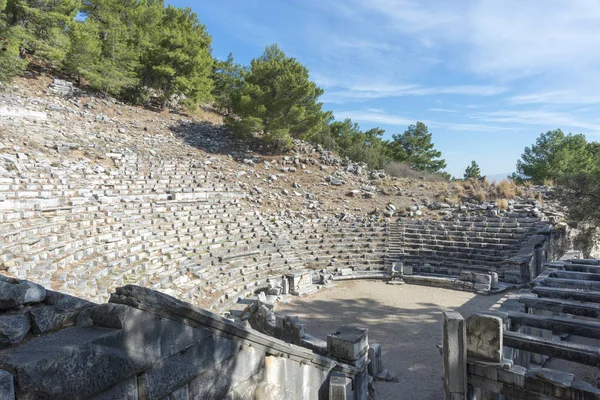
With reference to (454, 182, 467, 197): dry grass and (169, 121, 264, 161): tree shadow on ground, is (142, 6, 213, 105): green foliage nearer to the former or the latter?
(169, 121, 264, 161): tree shadow on ground

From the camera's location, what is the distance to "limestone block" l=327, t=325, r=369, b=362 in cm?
569

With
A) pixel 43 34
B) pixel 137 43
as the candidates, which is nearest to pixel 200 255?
pixel 43 34

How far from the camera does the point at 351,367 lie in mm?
5387

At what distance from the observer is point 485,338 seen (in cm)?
494

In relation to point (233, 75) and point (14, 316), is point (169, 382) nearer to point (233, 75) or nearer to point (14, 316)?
point (14, 316)

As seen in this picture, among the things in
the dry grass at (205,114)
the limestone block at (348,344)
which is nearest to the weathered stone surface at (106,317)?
the limestone block at (348,344)

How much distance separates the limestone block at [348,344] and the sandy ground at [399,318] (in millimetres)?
1665

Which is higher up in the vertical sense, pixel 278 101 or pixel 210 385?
pixel 278 101

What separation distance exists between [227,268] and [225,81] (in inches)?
1170

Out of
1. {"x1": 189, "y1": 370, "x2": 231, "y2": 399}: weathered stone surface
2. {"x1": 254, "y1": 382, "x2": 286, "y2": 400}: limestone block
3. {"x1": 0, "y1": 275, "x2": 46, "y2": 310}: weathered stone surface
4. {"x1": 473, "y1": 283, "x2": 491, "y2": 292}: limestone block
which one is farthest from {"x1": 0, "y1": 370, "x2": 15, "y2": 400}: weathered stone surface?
{"x1": 473, "y1": 283, "x2": 491, "y2": 292}: limestone block

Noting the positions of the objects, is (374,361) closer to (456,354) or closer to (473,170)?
(456,354)

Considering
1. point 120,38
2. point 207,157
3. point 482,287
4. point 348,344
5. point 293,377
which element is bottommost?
point 482,287

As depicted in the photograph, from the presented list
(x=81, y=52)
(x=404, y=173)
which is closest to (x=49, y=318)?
(x=404, y=173)

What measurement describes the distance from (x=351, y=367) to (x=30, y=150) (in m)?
16.3
